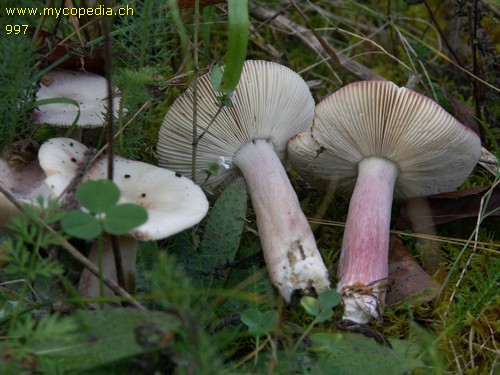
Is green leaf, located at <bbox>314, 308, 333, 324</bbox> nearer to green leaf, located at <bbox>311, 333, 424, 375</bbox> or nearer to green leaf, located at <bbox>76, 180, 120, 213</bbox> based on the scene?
green leaf, located at <bbox>311, 333, 424, 375</bbox>

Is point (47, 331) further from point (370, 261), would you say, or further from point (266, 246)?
point (370, 261)

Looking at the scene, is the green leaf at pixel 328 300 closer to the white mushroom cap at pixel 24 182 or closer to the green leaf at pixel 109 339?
the green leaf at pixel 109 339

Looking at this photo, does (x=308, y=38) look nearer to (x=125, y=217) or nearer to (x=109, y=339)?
(x=125, y=217)

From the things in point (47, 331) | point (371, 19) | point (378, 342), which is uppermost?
point (371, 19)

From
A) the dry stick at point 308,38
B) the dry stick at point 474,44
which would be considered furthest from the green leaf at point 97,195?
the dry stick at point 308,38

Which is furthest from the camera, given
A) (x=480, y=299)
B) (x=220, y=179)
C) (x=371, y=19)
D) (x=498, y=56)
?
(x=371, y=19)

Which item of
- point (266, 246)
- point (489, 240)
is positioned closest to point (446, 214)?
point (489, 240)

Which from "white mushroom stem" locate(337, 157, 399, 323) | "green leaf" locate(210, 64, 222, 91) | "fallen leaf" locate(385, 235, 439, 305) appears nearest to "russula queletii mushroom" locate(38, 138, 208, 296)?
"green leaf" locate(210, 64, 222, 91)
